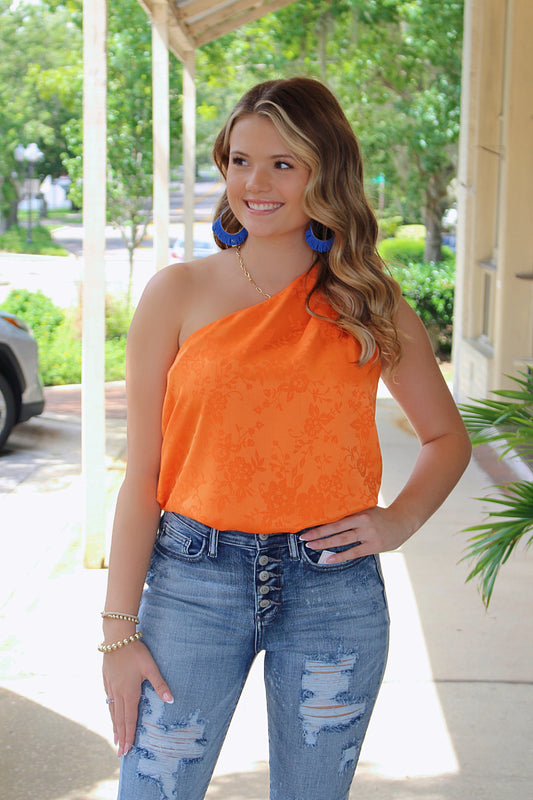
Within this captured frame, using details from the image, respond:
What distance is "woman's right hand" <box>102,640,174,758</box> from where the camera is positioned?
1607 mm

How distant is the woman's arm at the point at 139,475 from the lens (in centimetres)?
163

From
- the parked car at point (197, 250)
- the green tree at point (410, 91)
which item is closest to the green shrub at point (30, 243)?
the parked car at point (197, 250)

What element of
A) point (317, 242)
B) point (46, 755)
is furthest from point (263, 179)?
point (46, 755)

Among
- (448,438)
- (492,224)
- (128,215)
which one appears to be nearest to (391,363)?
(448,438)

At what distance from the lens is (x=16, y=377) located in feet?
25.2

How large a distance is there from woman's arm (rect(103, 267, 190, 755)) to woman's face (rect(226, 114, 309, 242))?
174 millimetres

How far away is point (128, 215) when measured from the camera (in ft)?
48.0

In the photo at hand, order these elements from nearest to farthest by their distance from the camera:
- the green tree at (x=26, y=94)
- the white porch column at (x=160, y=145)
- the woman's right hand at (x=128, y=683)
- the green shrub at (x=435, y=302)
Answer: the woman's right hand at (x=128, y=683) < the white porch column at (x=160, y=145) < the green shrub at (x=435, y=302) < the green tree at (x=26, y=94)

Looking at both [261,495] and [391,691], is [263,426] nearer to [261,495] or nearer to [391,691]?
[261,495]

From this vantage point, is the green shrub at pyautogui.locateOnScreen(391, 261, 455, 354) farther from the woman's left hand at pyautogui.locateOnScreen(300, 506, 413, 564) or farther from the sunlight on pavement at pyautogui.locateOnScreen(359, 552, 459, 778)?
the woman's left hand at pyautogui.locateOnScreen(300, 506, 413, 564)

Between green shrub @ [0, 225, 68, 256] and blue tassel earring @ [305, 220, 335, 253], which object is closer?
blue tassel earring @ [305, 220, 335, 253]

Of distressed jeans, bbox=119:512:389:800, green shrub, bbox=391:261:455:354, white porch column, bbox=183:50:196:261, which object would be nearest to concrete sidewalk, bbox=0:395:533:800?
distressed jeans, bbox=119:512:389:800

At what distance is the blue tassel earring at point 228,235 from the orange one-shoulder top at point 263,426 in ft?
0.70

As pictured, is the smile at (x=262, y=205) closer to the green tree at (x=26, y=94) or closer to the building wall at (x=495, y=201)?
the building wall at (x=495, y=201)
